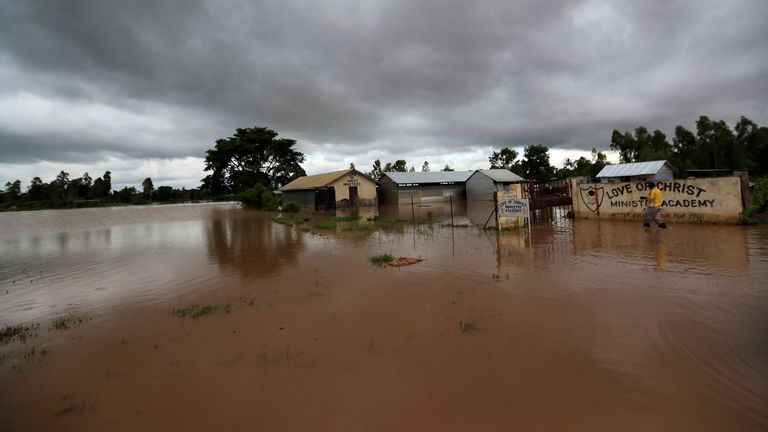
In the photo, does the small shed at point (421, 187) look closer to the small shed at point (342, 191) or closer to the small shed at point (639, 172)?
the small shed at point (342, 191)

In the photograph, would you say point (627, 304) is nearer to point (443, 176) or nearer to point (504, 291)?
point (504, 291)

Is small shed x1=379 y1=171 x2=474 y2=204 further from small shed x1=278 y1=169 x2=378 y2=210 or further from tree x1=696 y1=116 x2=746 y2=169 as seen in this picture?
tree x1=696 y1=116 x2=746 y2=169

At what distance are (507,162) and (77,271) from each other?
68676 millimetres

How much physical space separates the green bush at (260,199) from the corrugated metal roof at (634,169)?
129 ft

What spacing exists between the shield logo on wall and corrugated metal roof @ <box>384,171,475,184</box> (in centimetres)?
2466

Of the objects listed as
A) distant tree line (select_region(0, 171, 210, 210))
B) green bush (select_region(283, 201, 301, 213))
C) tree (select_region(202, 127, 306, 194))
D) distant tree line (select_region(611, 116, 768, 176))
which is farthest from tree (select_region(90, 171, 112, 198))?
distant tree line (select_region(611, 116, 768, 176))

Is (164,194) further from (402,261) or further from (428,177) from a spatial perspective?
(402,261)

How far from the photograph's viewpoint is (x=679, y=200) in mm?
14828

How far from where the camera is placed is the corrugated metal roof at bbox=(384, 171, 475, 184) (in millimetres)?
42659

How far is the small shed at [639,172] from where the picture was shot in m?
37.2

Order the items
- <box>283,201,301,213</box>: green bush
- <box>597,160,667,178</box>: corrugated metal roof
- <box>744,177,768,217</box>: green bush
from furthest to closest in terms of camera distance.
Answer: <box>597,160,667,178</box>: corrugated metal roof < <box>283,201,301,213</box>: green bush < <box>744,177,768,217</box>: green bush

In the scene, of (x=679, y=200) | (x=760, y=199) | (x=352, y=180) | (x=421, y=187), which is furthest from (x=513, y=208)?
(x=421, y=187)

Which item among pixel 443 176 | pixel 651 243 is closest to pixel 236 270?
pixel 651 243

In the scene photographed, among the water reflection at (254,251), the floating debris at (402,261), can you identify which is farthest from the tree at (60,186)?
the floating debris at (402,261)
